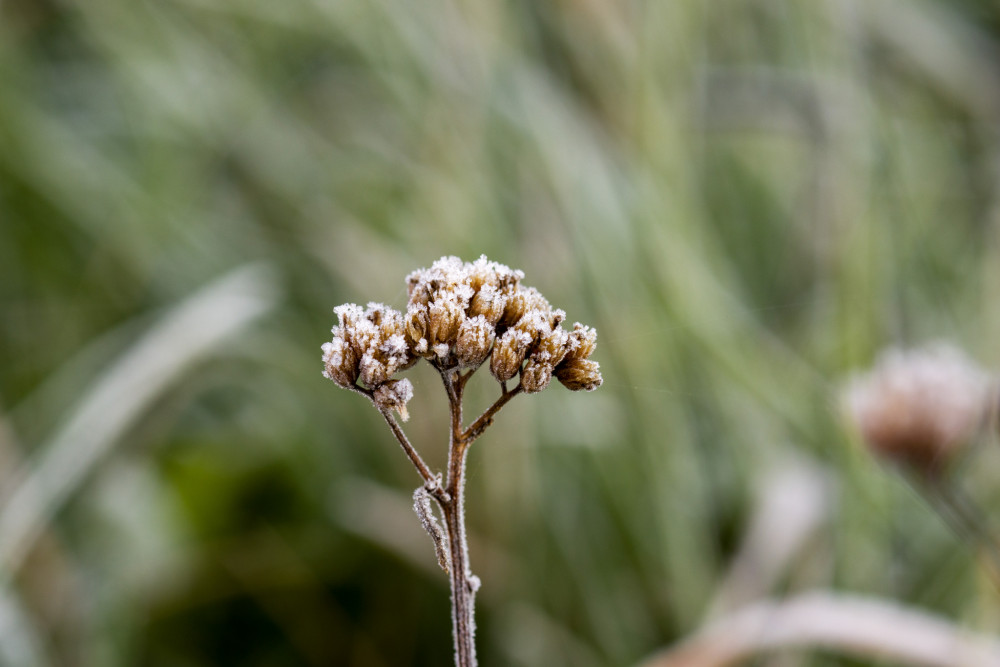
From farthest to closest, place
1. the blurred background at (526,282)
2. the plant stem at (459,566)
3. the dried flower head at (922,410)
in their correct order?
the blurred background at (526,282) < the dried flower head at (922,410) < the plant stem at (459,566)

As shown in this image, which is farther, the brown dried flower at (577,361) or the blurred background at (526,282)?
the blurred background at (526,282)

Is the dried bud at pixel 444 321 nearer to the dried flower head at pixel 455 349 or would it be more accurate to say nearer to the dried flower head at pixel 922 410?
the dried flower head at pixel 455 349

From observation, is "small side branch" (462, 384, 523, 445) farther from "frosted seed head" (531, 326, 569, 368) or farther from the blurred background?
the blurred background

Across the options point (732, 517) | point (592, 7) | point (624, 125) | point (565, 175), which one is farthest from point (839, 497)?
point (592, 7)

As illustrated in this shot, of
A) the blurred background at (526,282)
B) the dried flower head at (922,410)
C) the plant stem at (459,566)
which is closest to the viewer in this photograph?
the plant stem at (459,566)

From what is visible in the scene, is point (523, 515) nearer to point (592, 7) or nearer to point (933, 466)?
point (933, 466)

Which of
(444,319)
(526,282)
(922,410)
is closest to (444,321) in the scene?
(444,319)

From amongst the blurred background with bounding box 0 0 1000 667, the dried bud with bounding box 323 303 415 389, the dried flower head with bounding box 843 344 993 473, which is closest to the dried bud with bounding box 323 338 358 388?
the dried bud with bounding box 323 303 415 389

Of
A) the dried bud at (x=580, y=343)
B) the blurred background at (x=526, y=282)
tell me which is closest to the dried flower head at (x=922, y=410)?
the blurred background at (x=526, y=282)
